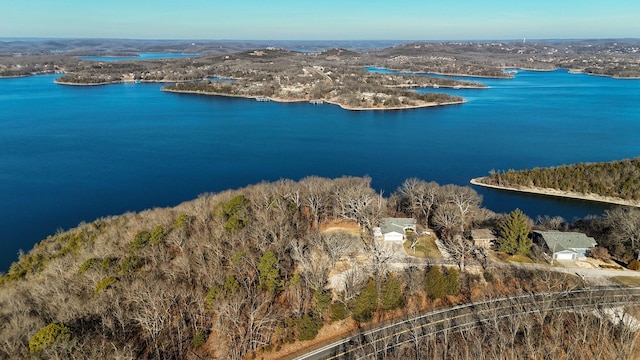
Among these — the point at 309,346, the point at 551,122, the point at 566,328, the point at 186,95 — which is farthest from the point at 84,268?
the point at 186,95

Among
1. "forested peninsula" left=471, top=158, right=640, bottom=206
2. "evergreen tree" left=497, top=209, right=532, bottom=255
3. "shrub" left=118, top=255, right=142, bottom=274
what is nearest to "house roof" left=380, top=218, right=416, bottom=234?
"evergreen tree" left=497, top=209, right=532, bottom=255

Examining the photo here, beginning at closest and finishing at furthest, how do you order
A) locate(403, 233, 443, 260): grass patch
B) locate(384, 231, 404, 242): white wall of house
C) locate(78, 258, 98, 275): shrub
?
locate(78, 258, 98, 275): shrub, locate(403, 233, 443, 260): grass patch, locate(384, 231, 404, 242): white wall of house

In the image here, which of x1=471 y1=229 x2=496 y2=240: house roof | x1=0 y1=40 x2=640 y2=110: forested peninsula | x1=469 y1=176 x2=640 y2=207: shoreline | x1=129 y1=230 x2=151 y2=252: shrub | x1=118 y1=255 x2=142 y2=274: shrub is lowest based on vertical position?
x1=469 y1=176 x2=640 y2=207: shoreline

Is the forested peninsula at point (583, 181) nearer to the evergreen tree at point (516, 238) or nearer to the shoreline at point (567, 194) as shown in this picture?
the shoreline at point (567, 194)

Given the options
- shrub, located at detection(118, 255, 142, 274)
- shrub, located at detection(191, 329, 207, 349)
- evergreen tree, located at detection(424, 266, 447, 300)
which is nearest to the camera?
Answer: shrub, located at detection(191, 329, 207, 349)

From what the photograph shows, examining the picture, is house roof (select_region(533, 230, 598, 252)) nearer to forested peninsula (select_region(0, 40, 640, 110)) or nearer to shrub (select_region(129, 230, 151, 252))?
shrub (select_region(129, 230, 151, 252))

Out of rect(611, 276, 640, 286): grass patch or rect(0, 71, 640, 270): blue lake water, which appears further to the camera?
rect(0, 71, 640, 270): blue lake water

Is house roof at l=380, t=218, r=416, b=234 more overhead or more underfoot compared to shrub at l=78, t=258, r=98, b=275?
more underfoot
